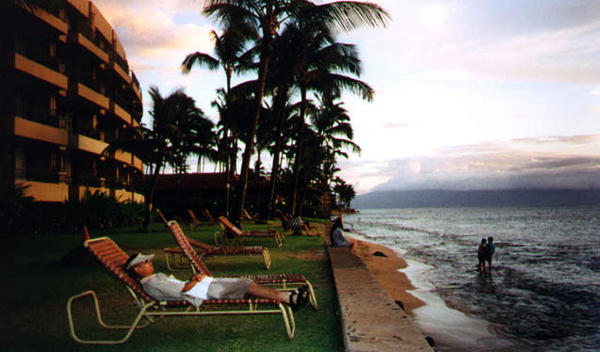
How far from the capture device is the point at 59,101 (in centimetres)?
2519

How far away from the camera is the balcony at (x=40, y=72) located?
1997 centimetres

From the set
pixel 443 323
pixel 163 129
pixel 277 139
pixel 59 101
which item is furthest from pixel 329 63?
pixel 443 323

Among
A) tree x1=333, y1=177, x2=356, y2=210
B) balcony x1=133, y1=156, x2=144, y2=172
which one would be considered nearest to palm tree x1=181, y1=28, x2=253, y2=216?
balcony x1=133, y1=156, x2=144, y2=172

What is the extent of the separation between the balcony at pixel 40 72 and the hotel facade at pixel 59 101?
1.8 inches

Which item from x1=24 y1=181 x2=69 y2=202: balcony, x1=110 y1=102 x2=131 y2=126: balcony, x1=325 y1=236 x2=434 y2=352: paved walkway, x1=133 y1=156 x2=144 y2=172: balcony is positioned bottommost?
x1=325 y1=236 x2=434 y2=352: paved walkway

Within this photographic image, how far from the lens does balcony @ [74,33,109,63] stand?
24.8m

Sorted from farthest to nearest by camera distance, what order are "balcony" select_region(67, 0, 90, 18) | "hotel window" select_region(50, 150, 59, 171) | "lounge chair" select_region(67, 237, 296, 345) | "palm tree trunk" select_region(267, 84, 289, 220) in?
1. "balcony" select_region(67, 0, 90, 18)
2. "palm tree trunk" select_region(267, 84, 289, 220)
3. "hotel window" select_region(50, 150, 59, 171)
4. "lounge chair" select_region(67, 237, 296, 345)

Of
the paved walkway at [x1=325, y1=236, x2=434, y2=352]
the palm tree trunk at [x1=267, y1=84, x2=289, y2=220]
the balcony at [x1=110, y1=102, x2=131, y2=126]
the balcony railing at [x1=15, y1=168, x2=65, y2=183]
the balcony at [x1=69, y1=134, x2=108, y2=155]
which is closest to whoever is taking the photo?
the paved walkway at [x1=325, y1=236, x2=434, y2=352]

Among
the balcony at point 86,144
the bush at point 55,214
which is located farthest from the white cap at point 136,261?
the balcony at point 86,144

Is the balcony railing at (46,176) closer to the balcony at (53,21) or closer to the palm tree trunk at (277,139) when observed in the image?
the balcony at (53,21)

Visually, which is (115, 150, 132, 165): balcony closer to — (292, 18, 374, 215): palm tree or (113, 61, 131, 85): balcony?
(113, 61, 131, 85): balcony

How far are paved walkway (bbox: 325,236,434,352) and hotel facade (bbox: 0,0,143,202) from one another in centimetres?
1658

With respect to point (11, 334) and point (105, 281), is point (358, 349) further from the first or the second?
point (105, 281)

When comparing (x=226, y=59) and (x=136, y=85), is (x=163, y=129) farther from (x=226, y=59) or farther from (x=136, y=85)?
(x=136, y=85)
